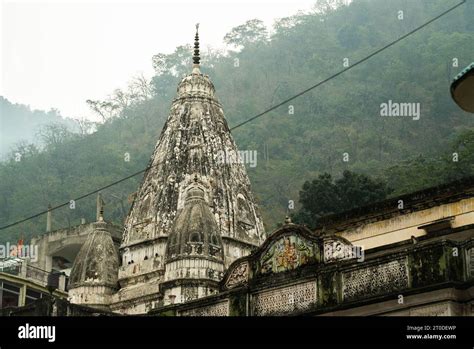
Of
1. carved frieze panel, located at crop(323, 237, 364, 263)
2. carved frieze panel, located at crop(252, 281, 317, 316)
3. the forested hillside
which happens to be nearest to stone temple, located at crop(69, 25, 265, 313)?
carved frieze panel, located at crop(252, 281, 317, 316)

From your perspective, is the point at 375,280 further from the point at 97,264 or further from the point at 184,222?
the point at 97,264

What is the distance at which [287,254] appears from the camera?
2009 cm

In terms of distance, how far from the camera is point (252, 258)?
20938 mm

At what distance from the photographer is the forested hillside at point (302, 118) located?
64.4 metres

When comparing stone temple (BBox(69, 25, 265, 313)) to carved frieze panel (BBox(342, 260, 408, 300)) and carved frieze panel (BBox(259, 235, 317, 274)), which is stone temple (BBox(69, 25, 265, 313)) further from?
carved frieze panel (BBox(342, 260, 408, 300))

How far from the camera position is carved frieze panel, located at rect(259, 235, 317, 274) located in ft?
64.8

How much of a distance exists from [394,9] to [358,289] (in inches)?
3164

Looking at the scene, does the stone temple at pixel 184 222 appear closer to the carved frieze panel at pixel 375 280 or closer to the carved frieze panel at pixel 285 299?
the carved frieze panel at pixel 285 299

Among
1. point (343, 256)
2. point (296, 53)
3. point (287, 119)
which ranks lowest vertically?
point (343, 256)

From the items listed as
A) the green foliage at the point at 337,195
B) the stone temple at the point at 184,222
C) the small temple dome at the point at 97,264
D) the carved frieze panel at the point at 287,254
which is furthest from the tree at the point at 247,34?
the carved frieze panel at the point at 287,254

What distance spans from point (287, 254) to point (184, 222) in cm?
1102

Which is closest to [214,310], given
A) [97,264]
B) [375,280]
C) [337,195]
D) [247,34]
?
[375,280]

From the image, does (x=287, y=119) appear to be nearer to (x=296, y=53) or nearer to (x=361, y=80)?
(x=361, y=80)

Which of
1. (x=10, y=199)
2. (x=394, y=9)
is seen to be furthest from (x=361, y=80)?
(x=10, y=199)
